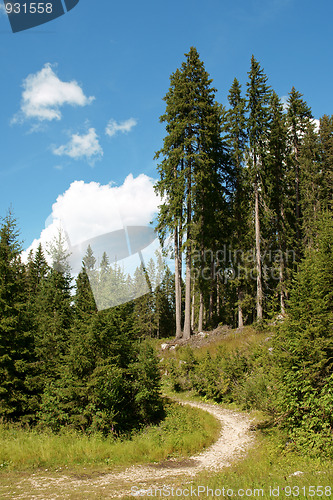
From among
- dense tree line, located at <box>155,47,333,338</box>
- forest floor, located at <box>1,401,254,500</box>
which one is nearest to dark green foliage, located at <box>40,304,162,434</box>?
forest floor, located at <box>1,401,254,500</box>

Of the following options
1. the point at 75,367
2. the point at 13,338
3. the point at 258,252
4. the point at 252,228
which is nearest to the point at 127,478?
the point at 75,367

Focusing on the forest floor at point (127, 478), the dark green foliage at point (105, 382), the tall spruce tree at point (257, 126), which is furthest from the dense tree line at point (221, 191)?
the forest floor at point (127, 478)

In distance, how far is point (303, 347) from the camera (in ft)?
28.7

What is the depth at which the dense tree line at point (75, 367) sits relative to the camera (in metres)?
12.5

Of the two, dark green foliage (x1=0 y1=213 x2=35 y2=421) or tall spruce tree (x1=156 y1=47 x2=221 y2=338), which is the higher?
tall spruce tree (x1=156 y1=47 x2=221 y2=338)

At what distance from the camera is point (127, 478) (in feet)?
27.2

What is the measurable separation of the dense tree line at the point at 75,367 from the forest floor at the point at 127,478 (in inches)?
135

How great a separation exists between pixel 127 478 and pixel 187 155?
72.1 feet

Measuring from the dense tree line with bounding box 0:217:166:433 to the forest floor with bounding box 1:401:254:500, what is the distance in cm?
344

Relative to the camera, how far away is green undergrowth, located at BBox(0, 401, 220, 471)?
31.5ft

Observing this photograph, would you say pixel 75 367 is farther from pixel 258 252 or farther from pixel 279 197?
pixel 279 197

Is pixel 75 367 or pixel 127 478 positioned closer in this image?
pixel 127 478

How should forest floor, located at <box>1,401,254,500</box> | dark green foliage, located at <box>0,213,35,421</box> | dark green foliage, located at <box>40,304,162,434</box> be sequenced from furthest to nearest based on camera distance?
dark green foliage, located at <box>0,213,35,421</box> < dark green foliage, located at <box>40,304,162,434</box> < forest floor, located at <box>1,401,254,500</box>

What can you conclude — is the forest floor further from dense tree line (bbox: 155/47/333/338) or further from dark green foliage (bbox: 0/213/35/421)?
dense tree line (bbox: 155/47/333/338)
